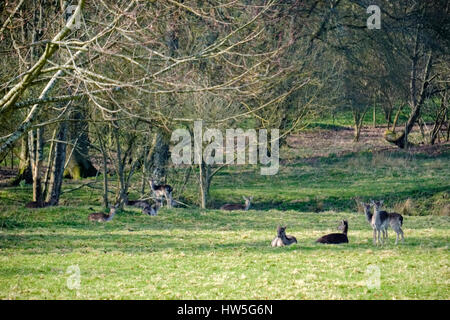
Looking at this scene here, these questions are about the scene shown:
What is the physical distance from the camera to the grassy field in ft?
27.5

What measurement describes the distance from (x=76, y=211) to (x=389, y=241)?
884 cm

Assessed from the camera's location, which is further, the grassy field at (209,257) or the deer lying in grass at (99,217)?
the deer lying in grass at (99,217)

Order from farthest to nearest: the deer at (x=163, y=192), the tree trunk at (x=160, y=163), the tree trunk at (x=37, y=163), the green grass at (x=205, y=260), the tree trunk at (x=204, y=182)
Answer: the tree trunk at (x=160, y=163)
the tree trunk at (x=204, y=182)
the deer at (x=163, y=192)
the tree trunk at (x=37, y=163)
the green grass at (x=205, y=260)

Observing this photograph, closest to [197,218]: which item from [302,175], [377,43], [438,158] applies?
[377,43]

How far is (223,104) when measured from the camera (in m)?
22.7

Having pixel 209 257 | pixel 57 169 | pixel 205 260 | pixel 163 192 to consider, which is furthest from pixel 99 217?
pixel 205 260

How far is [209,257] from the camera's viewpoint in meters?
11.4

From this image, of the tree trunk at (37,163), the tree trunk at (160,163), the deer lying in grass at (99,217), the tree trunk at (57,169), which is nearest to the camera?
the deer lying in grass at (99,217)

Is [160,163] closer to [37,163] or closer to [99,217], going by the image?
[37,163]

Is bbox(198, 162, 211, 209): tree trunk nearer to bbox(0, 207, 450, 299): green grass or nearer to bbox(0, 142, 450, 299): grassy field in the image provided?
bbox(0, 142, 450, 299): grassy field

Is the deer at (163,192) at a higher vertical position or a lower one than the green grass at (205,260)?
higher

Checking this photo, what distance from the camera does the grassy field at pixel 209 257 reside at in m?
8.38

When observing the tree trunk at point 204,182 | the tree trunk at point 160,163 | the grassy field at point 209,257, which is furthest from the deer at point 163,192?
the grassy field at point 209,257

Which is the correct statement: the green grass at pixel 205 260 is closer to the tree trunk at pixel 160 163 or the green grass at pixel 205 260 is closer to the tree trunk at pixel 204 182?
the tree trunk at pixel 204 182
